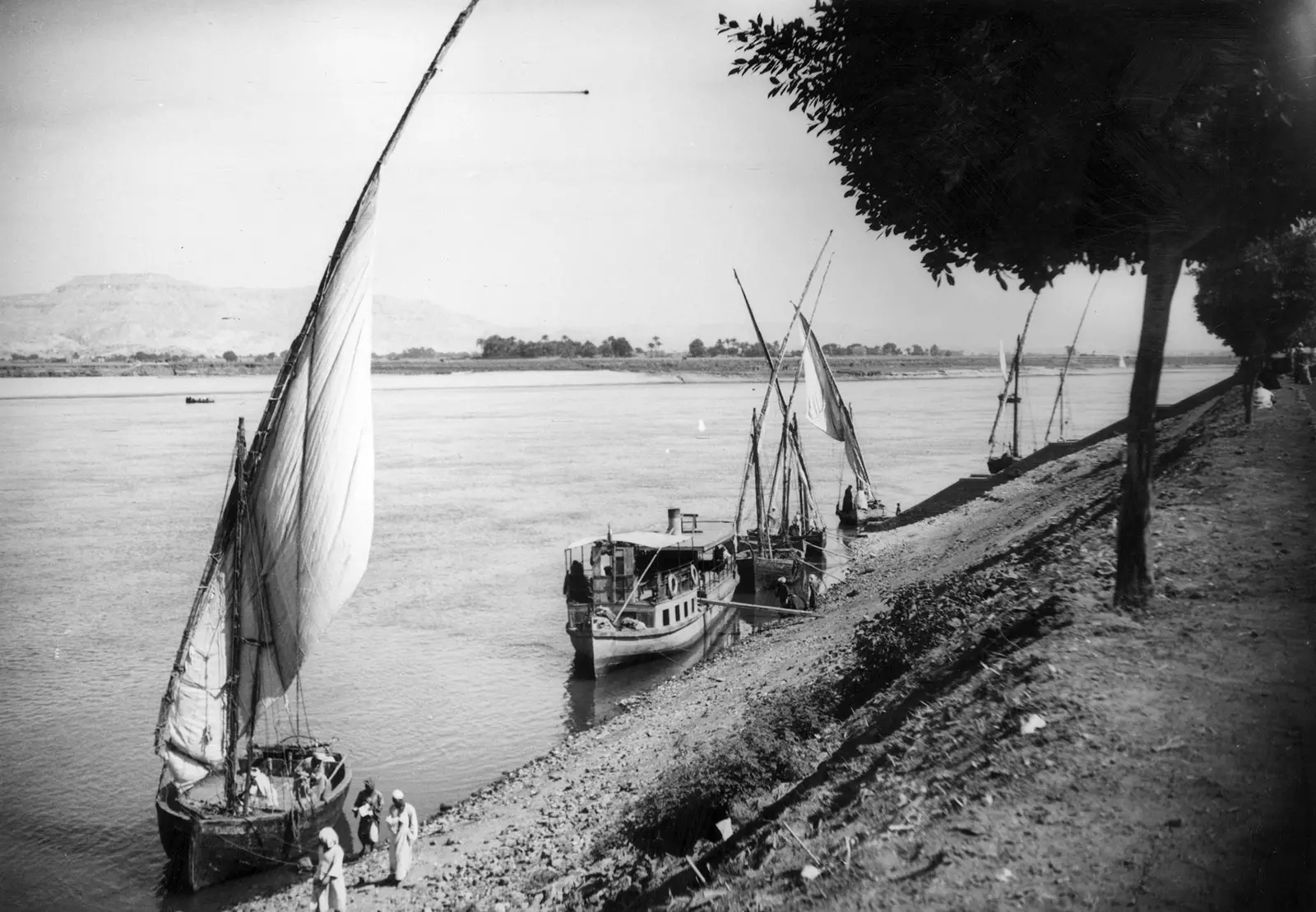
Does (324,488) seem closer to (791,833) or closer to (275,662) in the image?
(275,662)

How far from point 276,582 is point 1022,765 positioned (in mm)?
10964

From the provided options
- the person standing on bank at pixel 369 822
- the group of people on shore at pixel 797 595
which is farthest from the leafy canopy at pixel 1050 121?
the group of people on shore at pixel 797 595

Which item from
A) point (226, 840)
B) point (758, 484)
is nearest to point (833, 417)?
point (758, 484)

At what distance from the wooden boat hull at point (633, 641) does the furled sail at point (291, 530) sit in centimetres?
839

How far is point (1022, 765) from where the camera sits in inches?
287

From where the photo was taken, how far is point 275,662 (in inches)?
567

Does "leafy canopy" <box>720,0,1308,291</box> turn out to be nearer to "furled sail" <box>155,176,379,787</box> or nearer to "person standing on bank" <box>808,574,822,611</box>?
"furled sail" <box>155,176,379,787</box>

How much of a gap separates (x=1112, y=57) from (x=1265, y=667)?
5417 mm

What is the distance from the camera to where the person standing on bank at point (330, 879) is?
10898 millimetres

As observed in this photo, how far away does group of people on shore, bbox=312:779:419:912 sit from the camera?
1091cm

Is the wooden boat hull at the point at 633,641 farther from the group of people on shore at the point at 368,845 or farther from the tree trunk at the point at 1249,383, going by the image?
the tree trunk at the point at 1249,383

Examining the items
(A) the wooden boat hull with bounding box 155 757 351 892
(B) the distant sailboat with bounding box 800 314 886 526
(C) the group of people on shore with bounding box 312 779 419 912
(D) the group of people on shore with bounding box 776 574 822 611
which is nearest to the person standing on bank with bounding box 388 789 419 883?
(C) the group of people on shore with bounding box 312 779 419 912

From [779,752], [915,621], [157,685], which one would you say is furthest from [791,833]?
[157,685]

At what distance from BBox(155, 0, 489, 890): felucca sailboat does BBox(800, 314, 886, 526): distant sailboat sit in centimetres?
2194
